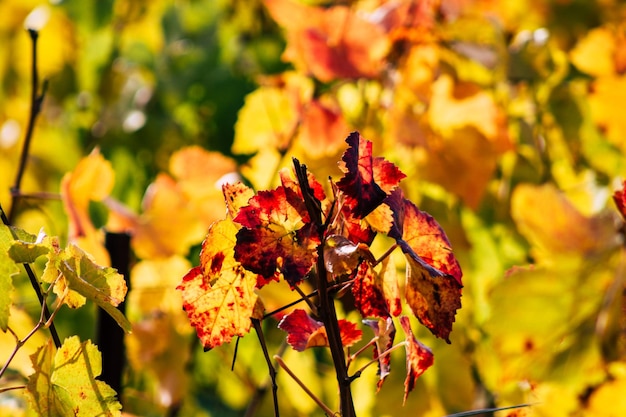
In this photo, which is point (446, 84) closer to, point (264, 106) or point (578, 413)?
point (264, 106)

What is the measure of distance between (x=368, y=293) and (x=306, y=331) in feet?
0.15

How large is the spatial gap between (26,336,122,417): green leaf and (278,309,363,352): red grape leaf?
9 cm

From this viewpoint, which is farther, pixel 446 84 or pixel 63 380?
pixel 446 84

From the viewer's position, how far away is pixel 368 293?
42 centimetres

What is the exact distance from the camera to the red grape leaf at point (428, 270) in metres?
0.40

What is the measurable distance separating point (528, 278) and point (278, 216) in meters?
0.47

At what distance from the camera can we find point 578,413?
31.7 inches

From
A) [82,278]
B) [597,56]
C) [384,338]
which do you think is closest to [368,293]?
[384,338]

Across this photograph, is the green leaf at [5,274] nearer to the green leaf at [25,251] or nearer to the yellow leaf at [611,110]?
the green leaf at [25,251]

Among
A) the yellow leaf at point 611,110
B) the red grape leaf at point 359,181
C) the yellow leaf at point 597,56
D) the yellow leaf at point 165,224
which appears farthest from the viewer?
the yellow leaf at point 597,56

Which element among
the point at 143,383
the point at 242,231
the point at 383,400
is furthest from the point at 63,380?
the point at 143,383

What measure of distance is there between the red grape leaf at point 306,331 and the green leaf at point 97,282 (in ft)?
0.26

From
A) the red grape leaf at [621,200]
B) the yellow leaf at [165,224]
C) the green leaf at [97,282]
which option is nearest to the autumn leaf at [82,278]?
the green leaf at [97,282]

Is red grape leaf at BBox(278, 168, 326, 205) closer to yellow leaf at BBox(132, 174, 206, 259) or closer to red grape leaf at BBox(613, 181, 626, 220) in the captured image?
red grape leaf at BBox(613, 181, 626, 220)
